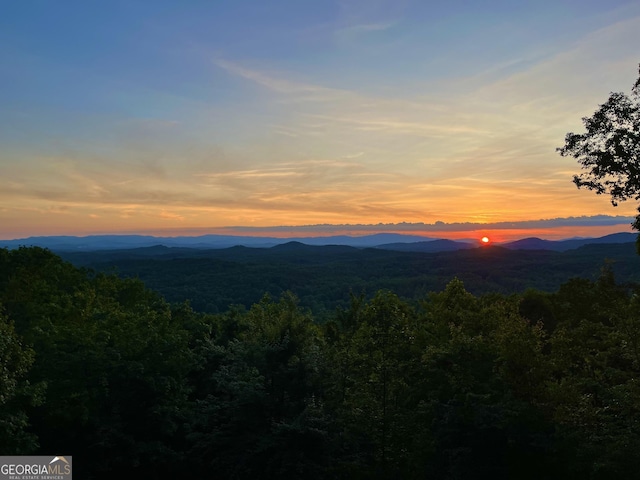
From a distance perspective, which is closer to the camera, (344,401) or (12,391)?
(12,391)

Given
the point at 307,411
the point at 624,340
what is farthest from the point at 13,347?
the point at 624,340

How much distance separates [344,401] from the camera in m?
20.7

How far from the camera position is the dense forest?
55.8 ft

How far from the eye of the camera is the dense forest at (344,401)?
17000 millimetres

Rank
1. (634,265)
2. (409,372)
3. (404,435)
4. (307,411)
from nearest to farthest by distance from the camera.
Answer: (307,411)
(404,435)
(409,372)
(634,265)

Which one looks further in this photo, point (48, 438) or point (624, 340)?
point (48, 438)

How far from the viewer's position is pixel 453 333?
70.7 feet

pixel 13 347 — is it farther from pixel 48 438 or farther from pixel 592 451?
pixel 592 451

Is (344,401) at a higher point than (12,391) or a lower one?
lower

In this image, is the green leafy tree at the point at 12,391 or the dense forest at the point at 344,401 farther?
the dense forest at the point at 344,401

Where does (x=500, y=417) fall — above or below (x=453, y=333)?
below

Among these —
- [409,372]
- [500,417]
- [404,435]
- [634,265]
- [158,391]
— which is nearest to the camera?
[500,417]

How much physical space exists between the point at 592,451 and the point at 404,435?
7.47m

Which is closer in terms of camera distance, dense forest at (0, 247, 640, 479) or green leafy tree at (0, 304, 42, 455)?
green leafy tree at (0, 304, 42, 455)
